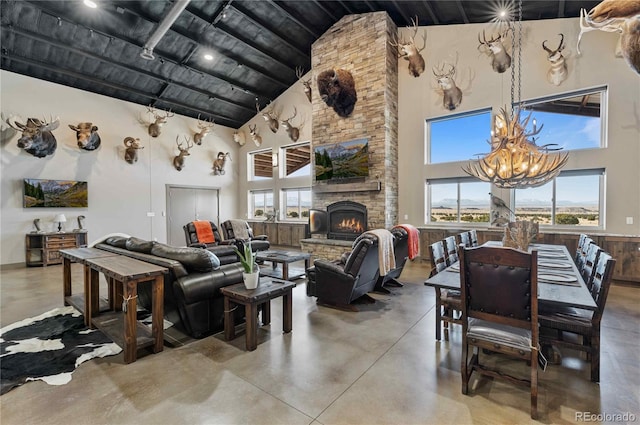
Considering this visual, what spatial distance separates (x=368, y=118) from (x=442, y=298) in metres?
5.33

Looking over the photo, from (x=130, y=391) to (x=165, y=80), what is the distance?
8.28 m

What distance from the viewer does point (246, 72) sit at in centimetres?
871

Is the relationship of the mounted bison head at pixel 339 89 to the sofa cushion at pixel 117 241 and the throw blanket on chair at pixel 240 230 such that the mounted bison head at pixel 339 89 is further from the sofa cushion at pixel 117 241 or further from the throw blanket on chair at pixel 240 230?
the sofa cushion at pixel 117 241

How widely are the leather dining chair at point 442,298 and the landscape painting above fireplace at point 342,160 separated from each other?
410cm

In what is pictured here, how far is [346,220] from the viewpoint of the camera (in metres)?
7.61

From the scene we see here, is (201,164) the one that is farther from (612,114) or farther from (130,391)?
(612,114)

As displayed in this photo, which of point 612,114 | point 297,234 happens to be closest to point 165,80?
point 297,234

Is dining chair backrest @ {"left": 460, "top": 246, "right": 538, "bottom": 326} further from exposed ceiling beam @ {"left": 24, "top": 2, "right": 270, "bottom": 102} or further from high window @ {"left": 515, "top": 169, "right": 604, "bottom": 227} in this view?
exposed ceiling beam @ {"left": 24, "top": 2, "right": 270, "bottom": 102}

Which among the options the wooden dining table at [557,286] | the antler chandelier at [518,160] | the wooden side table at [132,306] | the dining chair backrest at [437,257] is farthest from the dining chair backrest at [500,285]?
the wooden side table at [132,306]

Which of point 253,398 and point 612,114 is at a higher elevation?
point 612,114

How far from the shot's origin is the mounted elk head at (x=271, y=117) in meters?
9.62

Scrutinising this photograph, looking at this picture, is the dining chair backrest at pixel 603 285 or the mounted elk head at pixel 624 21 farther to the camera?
the dining chair backrest at pixel 603 285

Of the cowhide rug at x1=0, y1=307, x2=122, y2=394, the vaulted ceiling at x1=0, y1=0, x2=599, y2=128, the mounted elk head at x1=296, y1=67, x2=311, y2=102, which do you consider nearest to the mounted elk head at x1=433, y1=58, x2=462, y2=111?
the vaulted ceiling at x1=0, y1=0, x2=599, y2=128

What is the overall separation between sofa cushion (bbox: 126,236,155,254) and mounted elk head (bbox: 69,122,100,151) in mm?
5640
